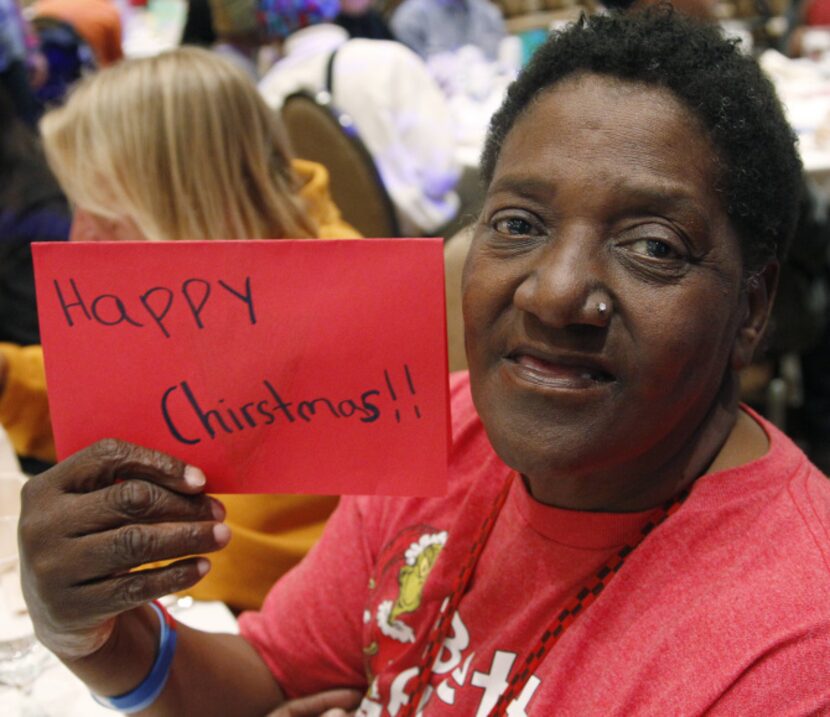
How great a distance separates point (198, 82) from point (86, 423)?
3.18 ft

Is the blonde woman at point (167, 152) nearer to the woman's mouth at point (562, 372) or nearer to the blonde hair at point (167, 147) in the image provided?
the blonde hair at point (167, 147)

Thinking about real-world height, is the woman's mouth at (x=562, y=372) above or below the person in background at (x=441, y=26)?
above

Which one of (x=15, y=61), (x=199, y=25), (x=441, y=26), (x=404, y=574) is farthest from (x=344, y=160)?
(x=441, y=26)

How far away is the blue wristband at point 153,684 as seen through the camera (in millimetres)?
1092

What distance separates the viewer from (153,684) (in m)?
1.10

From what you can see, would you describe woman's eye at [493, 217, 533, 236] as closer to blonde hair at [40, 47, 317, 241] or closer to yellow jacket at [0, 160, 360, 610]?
yellow jacket at [0, 160, 360, 610]

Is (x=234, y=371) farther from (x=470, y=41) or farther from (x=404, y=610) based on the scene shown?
(x=470, y=41)

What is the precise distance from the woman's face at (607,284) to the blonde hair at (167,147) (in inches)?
38.9

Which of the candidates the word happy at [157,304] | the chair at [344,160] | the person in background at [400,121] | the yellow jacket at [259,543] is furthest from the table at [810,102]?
the word happy at [157,304]

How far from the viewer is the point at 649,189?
2.66 feet

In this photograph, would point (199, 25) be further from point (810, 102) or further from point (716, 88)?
point (716, 88)

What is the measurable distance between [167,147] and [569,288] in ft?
3.69

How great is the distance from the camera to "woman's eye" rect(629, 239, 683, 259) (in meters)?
0.82

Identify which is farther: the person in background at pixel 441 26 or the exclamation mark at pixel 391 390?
the person in background at pixel 441 26
